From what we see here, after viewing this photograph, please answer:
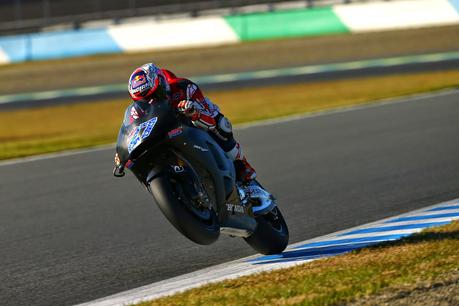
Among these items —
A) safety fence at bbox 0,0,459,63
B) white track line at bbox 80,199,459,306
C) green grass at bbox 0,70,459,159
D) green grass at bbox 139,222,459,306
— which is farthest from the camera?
safety fence at bbox 0,0,459,63

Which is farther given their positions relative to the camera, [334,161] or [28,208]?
[334,161]

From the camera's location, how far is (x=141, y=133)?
5.58 meters

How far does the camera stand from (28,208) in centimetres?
891

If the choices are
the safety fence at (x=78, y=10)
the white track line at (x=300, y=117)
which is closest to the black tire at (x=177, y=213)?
the white track line at (x=300, y=117)

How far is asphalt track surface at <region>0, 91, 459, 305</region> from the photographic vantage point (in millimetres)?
6352

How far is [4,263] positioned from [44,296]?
1116mm

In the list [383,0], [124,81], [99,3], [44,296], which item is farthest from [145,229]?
[99,3]

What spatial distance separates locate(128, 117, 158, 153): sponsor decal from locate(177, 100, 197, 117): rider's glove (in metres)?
0.24

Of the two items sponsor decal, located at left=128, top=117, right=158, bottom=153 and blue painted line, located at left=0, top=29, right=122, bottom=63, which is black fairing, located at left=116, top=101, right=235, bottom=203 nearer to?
sponsor decal, located at left=128, top=117, right=158, bottom=153

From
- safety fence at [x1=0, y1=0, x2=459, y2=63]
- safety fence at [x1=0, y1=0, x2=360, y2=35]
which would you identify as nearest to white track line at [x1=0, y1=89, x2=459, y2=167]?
safety fence at [x1=0, y1=0, x2=459, y2=63]

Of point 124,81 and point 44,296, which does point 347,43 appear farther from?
point 44,296

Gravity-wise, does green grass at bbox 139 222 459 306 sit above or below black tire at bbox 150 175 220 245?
below

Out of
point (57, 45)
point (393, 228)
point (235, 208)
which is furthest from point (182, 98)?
point (57, 45)

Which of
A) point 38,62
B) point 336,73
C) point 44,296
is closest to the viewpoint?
point 44,296
